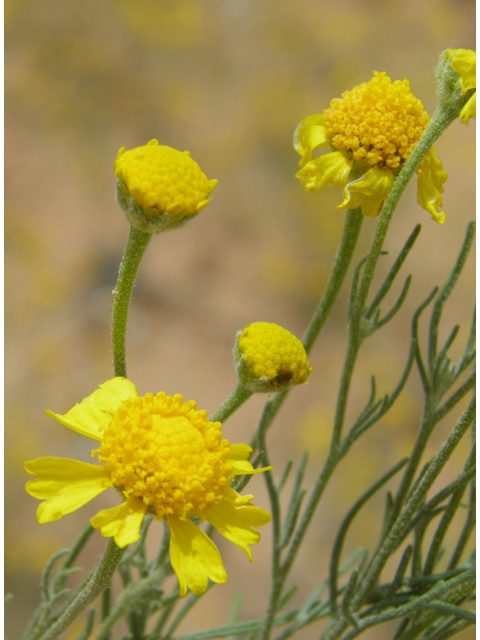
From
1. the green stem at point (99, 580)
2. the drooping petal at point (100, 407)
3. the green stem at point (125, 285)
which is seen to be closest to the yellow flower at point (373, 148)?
the green stem at point (125, 285)

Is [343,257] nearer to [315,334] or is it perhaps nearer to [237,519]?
[315,334]

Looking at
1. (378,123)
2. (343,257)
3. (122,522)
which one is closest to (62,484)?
(122,522)

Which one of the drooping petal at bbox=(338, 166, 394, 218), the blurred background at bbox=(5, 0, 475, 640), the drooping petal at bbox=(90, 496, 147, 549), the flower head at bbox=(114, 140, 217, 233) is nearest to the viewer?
the drooping petal at bbox=(90, 496, 147, 549)

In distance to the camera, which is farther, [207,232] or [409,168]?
[207,232]

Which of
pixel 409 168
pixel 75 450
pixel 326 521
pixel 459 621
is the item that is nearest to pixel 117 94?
pixel 75 450

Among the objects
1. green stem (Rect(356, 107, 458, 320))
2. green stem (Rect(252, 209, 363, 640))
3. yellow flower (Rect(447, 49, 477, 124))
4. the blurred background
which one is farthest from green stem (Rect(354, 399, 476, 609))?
the blurred background

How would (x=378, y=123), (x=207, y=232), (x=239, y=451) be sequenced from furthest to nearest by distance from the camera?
(x=207, y=232) → (x=378, y=123) → (x=239, y=451)

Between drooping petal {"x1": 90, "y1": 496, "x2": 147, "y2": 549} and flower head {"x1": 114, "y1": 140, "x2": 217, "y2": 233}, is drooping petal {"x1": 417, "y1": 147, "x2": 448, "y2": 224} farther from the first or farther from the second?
drooping petal {"x1": 90, "y1": 496, "x2": 147, "y2": 549}

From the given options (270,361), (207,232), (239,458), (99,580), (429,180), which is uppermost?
(207,232)
